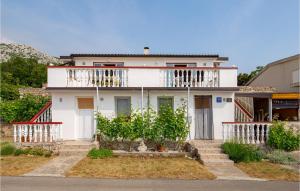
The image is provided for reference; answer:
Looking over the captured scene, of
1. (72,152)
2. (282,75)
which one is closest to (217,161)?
(72,152)

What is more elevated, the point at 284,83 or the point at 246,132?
the point at 284,83

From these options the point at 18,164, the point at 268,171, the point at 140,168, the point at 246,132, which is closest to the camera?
the point at 268,171

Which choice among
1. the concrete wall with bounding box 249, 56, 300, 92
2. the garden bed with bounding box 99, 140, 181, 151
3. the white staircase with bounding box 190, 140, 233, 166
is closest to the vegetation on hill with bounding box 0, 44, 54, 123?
the garden bed with bounding box 99, 140, 181, 151

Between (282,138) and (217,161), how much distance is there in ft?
13.2

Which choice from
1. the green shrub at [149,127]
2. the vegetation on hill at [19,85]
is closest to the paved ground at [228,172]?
the green shrub at [149,127]

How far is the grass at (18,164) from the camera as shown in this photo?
34.9 ft

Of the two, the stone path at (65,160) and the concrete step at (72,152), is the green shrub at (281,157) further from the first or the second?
the concrete step at (72,152)

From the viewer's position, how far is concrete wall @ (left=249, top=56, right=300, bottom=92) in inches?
962

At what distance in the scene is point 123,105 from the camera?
1695cm

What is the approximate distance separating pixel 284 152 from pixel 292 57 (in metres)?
13.1

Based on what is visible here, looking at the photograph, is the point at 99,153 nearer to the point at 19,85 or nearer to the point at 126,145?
the point at 126,145

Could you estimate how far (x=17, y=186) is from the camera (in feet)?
27.9

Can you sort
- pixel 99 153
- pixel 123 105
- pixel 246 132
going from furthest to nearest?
pixel 123 105, pixel 246 132, pixel 99 153

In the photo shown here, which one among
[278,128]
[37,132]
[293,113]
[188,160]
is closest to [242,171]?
[188,160]
